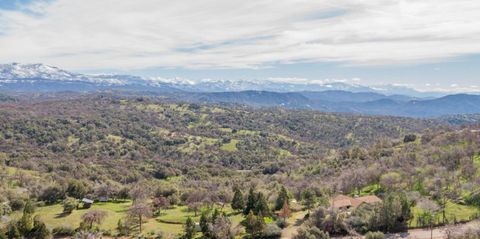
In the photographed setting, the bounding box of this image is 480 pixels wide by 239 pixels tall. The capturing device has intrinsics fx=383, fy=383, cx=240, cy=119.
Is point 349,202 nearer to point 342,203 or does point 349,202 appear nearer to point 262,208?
point 342,203

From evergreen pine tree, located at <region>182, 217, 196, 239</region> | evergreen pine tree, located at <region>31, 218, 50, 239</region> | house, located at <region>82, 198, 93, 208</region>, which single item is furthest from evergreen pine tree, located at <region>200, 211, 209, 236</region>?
house, located at <region>82, 198, 93, 208</region>

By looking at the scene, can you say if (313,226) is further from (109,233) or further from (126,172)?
(126,172)

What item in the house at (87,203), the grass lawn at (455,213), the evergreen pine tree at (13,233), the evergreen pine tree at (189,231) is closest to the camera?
the evergreen pine tree at (13,233)

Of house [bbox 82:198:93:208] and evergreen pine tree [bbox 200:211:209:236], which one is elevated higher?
evergreen pine tree [bbox 200:211:209:236]

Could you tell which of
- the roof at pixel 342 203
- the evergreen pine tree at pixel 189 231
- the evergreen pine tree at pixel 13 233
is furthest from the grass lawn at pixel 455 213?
the evergreen pine tree at pixel 13 233

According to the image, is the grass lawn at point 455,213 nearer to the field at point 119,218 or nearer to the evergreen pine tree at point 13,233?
the field at point 119,218

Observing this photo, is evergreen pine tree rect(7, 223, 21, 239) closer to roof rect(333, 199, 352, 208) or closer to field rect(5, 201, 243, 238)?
field rect(5, 201, 243, 238)

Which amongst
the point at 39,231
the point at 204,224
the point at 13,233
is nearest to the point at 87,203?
the point at 39,231

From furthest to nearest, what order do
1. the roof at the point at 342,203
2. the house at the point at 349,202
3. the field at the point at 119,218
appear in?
the roof at the point at 342,203 < the house at the point at 349,202 < the field at the point at 119,218

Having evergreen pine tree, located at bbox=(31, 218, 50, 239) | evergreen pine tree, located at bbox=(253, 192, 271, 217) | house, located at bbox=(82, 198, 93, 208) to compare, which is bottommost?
house, located at bbox=(82, 198, 93, 208)
